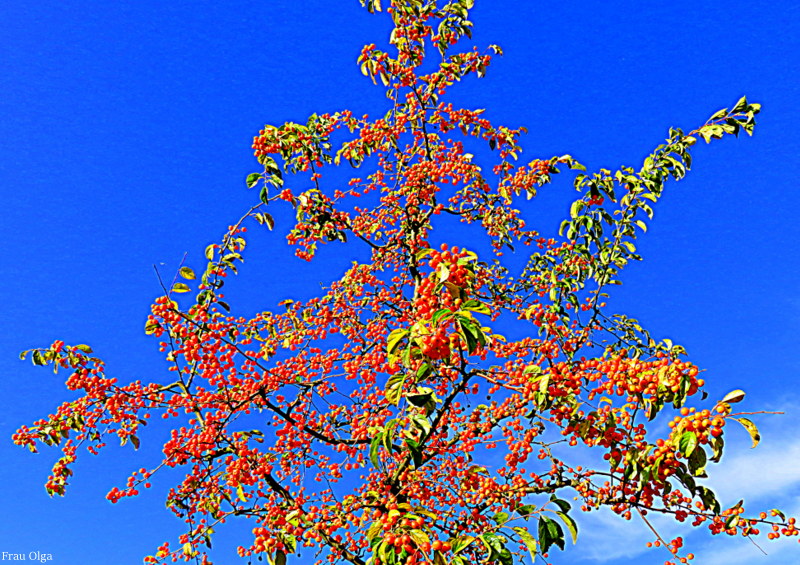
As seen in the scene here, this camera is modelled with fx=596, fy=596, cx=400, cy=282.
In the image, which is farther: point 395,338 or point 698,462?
point 395,338

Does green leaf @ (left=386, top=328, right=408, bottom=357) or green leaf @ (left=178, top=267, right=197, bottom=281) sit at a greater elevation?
green leaf @ (left=178, top=267, right=197, bottom=281)

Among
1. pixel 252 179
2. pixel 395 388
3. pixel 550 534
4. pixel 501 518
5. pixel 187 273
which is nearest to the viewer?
pixel 395 388

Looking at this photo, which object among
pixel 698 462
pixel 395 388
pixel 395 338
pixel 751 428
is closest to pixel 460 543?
pixel 395 388

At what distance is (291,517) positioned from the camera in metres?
4.23

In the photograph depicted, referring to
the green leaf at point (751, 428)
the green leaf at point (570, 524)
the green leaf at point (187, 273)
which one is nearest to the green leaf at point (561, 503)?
the green leaf at point (570, 524)

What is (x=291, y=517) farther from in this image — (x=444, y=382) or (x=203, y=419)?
(x=444, y=382)

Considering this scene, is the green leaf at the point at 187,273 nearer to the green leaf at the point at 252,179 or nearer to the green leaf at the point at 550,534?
the green leaf at the point at 252,179

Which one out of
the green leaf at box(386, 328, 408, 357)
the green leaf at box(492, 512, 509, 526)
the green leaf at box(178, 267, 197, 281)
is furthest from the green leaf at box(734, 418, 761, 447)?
the green leaf at box(178, 267, 197, 281)

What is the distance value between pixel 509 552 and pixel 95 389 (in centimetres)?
338

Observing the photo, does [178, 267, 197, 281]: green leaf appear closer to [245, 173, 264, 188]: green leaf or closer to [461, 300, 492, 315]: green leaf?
[245, 173, 264, 188]: green leaf

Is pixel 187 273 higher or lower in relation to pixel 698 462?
higher

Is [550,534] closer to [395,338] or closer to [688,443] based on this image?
[688,443]

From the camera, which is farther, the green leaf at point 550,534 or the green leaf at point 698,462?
the green leaf at point 550,534

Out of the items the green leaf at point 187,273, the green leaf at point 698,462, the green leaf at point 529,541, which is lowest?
the green leaf at point 529,541
